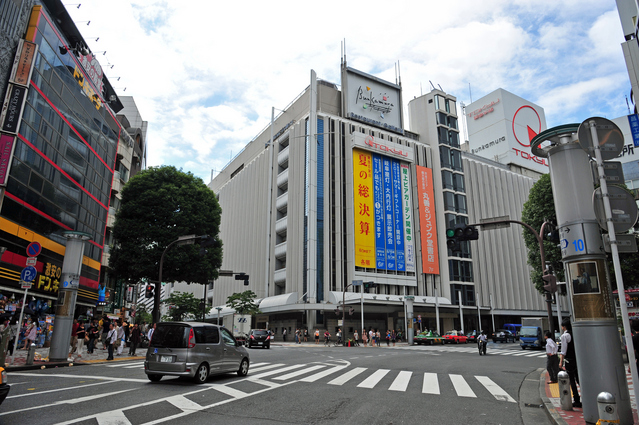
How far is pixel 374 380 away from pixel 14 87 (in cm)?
2332

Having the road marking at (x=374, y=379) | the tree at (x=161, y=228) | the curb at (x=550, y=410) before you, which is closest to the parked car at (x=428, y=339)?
the tree at (x=161, y=228)

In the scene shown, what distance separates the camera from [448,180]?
5928 centimetres

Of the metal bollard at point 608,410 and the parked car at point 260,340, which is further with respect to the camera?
the parked car at point 260,340

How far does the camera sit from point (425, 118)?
6250 cm

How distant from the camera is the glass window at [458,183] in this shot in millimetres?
60094

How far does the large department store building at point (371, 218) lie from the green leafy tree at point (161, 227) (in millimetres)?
17843

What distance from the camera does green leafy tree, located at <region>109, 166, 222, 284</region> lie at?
1107 inches

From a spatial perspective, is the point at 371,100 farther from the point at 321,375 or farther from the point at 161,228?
the point at 321,375

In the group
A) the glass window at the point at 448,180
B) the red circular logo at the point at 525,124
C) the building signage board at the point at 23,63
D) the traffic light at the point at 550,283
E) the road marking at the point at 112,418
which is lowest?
the road marking at the point at 112,418

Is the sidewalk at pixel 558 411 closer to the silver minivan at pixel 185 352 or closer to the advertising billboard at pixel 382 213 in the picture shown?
the silver minivan at pixel 185 352

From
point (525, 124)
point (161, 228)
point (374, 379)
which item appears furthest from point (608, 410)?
point (525, 124)

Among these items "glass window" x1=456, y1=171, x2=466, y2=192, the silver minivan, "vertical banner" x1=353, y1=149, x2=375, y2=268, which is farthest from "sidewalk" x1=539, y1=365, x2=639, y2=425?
"glass window" x1=456, y1=171, x2=466, y2=192

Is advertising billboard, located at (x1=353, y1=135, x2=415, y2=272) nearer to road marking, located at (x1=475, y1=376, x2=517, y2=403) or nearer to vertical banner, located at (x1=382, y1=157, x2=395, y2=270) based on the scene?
vertical banner, located at (x1=382, y1=157, x2=395, y2=270)

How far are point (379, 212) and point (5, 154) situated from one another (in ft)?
127
